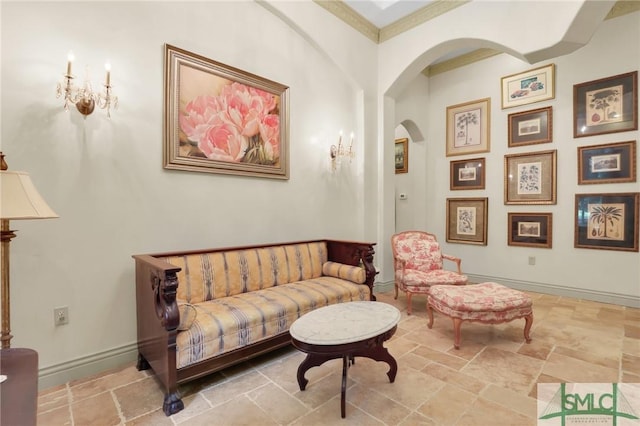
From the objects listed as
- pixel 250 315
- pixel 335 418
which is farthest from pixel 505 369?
pixel 250 315

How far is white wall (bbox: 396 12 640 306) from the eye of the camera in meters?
3.74

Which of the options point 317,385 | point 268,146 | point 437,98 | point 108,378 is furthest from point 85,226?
point 437,98

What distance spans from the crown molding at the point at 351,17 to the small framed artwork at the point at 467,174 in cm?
240

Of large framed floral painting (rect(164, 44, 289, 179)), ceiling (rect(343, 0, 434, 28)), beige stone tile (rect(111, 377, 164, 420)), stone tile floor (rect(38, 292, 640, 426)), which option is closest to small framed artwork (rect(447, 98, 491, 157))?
ceiling (rect(343, 0, 434, 28))

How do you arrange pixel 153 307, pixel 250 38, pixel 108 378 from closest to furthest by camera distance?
pixel 153 307 < pixel 108 378 < pixel 250 38

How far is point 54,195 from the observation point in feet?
6.74

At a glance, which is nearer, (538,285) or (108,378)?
(108,378)

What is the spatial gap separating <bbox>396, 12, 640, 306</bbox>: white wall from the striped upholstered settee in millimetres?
2757

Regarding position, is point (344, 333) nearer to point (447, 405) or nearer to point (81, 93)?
point (447, 405)

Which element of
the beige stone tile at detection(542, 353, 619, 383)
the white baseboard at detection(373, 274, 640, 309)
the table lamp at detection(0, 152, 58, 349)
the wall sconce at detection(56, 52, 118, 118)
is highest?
the wall sconce at detection(56, 52, 118, 118)

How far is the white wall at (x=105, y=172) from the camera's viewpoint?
6.48 ft

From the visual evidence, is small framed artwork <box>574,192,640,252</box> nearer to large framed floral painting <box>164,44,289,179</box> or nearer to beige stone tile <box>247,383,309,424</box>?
large framed floral painting <box>164,44,289,179</box>

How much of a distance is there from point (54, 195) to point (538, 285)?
5586mm

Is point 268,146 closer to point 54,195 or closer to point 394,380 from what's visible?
point 54,195
